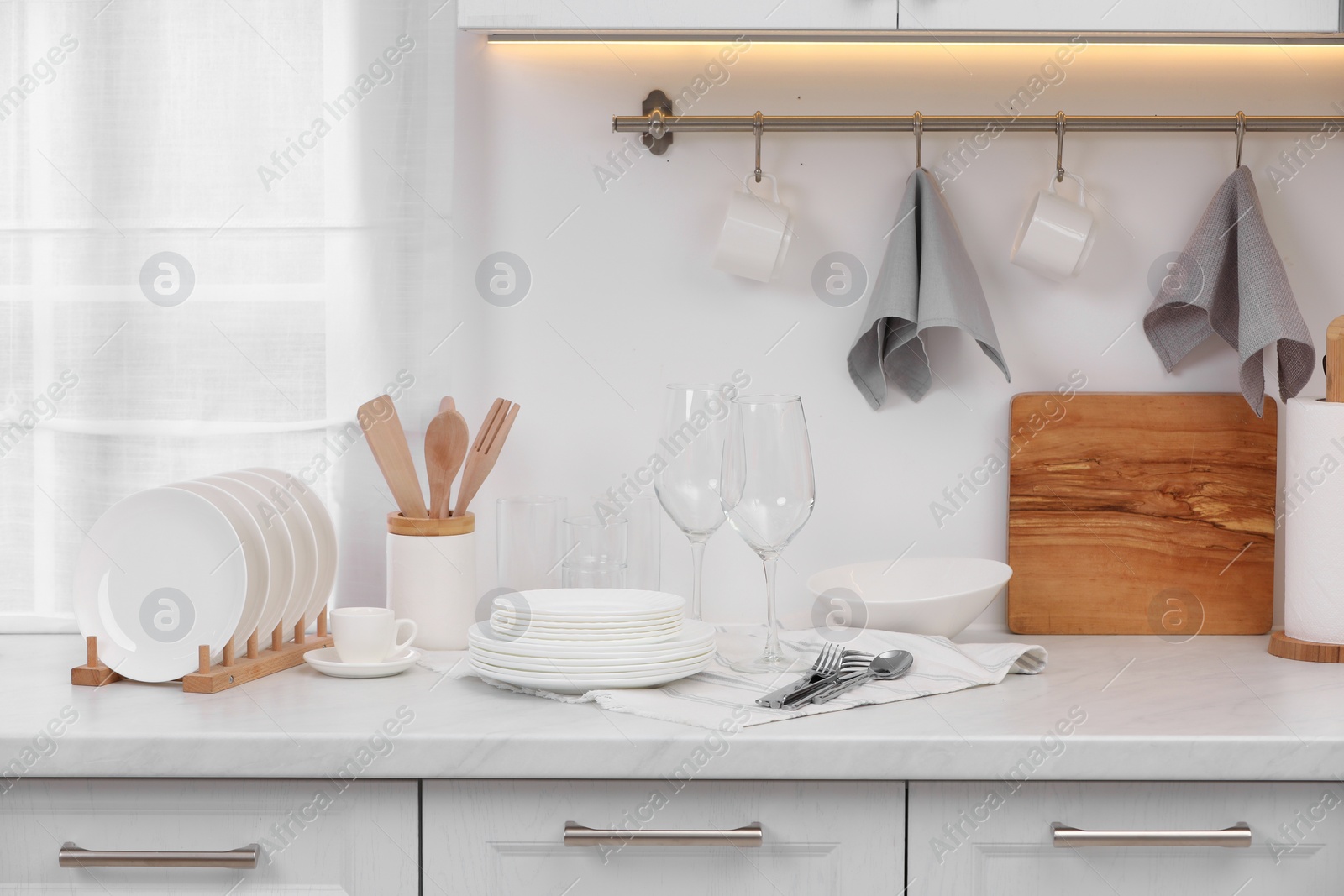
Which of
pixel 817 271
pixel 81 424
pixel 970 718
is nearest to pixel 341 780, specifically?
pixel 970 718

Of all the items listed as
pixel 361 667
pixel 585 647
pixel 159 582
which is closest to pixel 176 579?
pixel 159 582

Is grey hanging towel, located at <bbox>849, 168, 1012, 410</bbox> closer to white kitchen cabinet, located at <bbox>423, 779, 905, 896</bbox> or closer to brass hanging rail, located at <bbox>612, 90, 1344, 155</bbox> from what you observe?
brass hanging rail, located at <bbox>612, 90, 1344, 155</bbox>

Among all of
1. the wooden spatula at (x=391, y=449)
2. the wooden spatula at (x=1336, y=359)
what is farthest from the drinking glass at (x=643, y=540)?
the wooden spatula at (x=1336, y=359)

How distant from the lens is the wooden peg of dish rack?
1154 mm

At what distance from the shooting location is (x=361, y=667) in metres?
1.21

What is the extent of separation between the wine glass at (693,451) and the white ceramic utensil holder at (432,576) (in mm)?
271

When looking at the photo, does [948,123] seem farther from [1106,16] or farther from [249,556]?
[249,556]

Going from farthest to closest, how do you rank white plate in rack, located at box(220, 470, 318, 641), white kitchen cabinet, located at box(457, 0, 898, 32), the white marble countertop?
1. white plate in rack, located at box(220, 470, 318, 641)
2. white kitchen cabinet, located at box(457, 0, 898, 32)
3. the white marble countertop

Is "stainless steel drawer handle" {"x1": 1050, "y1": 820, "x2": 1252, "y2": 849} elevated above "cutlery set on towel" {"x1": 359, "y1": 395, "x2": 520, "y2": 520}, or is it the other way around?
"cutlery set on towel" {"x1": 359, "y1": 395, "x2": 520, "y2": 520}

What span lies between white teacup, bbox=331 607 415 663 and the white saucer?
10 mm

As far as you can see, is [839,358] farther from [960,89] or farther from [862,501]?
[960,89]

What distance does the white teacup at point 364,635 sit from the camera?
1.21 meters

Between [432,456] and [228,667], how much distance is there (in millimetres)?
326

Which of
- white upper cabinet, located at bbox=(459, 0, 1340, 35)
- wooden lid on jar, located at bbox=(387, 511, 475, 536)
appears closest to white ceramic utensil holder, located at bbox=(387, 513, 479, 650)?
wooden lid on jar, located at bbox=(387, 511, 475, 536)
